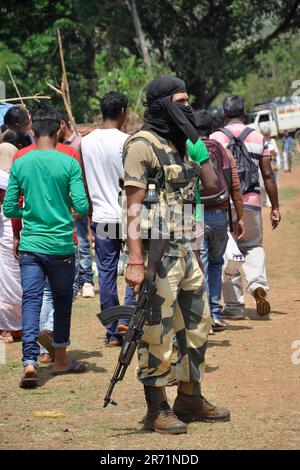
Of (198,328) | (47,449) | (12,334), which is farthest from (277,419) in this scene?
(12,334)

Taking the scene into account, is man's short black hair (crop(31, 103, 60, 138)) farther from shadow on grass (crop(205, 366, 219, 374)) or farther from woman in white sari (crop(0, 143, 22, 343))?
shadow on grass (crop(205, 366, 219, 374))

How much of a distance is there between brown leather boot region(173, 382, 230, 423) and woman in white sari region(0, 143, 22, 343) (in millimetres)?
2969

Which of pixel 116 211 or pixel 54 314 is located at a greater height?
pixel 116 211

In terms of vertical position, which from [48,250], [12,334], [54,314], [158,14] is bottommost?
[12,334]

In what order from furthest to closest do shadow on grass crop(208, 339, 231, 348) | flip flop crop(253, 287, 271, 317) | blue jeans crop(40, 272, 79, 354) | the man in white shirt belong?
Answer: flip flop crop(253, 287, 271, 317)
shadow on grass crop(208, 339, 231, 348)
the man in white shirt
blue jeans crop(40, 272, 79, 354)

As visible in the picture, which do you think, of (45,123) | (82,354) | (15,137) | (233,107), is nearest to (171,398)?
(82,354)

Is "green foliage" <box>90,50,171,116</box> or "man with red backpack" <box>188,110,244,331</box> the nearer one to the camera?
"man with red backpack" <box>188,110,244,331</box>

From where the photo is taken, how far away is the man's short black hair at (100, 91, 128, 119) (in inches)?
303

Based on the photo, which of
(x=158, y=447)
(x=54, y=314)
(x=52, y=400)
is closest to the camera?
(x=158, y=447)

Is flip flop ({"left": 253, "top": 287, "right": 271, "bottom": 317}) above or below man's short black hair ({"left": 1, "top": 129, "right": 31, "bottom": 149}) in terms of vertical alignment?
below

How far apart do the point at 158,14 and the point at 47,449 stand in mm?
34804

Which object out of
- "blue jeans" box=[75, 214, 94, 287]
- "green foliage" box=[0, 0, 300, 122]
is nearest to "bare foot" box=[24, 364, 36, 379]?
"blue jeans" box=[75, 214, 94, 287]

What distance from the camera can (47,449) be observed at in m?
5.11

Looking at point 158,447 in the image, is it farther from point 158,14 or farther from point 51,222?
point 158,14
